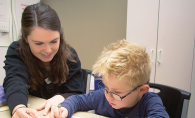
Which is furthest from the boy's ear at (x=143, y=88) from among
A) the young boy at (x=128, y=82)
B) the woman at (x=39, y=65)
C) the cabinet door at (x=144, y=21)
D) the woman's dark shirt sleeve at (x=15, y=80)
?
the cabinet door at (x=144, y=21)

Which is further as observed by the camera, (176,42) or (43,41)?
(176,42)

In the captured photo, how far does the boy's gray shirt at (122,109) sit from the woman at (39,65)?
0.36 ft

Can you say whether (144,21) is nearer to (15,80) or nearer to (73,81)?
(73,81)

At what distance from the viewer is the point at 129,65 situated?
538mm

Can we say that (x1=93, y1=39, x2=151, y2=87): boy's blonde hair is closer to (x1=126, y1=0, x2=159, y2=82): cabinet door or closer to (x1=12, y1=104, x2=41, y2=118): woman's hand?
(x1=12, y1=104, x2=41, y2=118): woman's hand

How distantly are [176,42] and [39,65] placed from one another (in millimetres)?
1499

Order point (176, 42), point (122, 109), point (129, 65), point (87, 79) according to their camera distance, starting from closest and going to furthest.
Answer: point (129, 65)
point (122, 109)
point (87, 79)
point (176, 42)

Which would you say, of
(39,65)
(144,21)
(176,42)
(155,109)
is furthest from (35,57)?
(176,42)

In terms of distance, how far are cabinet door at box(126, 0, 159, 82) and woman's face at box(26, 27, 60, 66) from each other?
1111 millimetres

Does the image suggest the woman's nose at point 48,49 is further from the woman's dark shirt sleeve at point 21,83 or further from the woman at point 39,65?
the woman's dark shirt sleeve at point 21,83

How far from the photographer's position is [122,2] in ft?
6.28

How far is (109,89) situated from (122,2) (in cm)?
169

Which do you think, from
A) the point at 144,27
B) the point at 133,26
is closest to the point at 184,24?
the point at 144,27

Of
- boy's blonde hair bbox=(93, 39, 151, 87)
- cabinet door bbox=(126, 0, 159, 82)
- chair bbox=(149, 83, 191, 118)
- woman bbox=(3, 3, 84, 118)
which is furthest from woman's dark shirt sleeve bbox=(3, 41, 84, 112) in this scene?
cabinet door bbox=(126, 0, 159, 82)
